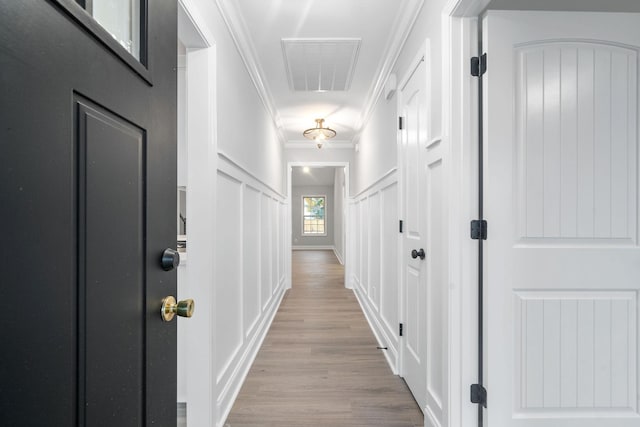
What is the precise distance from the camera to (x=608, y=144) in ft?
4.61

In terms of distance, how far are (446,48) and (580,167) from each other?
29.7 inches

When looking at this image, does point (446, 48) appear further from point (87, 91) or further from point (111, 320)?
point (111, 320)

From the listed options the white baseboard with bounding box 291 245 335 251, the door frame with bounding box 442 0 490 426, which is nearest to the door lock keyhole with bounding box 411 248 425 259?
the door frame with bounding box 442 0 490 426

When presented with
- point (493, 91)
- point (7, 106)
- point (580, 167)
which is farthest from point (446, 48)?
point (7, 106)

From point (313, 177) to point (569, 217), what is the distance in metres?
9.90

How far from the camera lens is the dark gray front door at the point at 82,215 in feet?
1.38

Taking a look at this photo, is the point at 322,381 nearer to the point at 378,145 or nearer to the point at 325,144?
the point at 378,145

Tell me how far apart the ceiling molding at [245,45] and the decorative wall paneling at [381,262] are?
1.35 meters

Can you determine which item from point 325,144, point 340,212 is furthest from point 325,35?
point 340,212

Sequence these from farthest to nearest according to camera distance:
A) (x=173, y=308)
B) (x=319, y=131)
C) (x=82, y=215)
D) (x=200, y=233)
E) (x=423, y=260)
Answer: (x=319, y=131) < (x=423, y=260) < (x=200, y=233) < (x=173, y=308) < (x=82, y=215)

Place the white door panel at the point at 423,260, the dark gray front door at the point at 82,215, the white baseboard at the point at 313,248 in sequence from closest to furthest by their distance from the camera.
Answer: the dark gray front door at the point at 82,215
the white door panel at the point at 423,260
the white baseboard at the point at 313,248

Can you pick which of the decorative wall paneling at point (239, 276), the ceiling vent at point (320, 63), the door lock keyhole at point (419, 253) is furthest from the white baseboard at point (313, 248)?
the door lock keyhole at point (419, 253)

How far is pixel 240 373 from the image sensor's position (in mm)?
2232

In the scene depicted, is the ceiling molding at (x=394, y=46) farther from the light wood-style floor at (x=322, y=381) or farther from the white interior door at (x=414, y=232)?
the light wood-style floor at (x=322, y=381)
